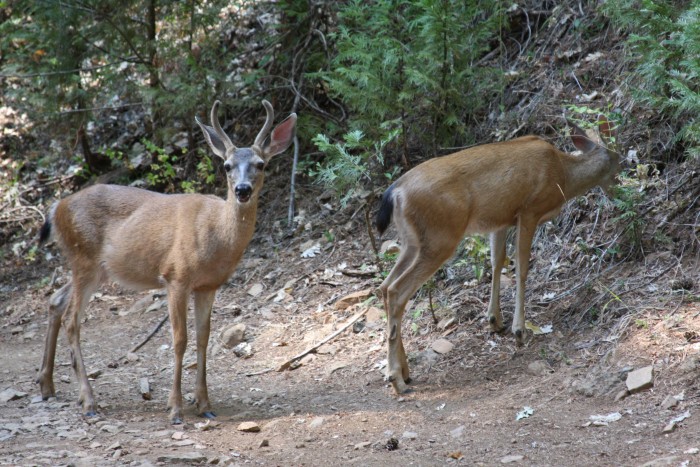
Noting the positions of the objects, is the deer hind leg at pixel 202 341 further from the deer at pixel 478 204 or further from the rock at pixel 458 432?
the rock at pixel 458 432

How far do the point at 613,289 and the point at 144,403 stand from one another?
4417 mm

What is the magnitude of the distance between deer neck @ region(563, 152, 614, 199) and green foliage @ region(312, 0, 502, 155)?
1.60 meters

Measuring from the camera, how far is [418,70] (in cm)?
902

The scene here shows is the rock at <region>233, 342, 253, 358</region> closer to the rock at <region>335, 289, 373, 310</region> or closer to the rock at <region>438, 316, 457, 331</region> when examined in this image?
the rock at <region>335, 289, 373, 310</region>

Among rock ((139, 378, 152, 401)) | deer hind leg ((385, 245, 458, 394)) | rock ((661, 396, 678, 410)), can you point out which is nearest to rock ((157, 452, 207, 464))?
rock ((139, 378, 152, 401))

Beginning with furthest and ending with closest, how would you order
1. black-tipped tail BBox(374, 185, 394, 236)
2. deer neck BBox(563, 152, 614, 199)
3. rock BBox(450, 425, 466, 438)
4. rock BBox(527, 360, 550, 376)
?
deer neck BBox(563, 152, 614, 199) < black-tipped tail BBox(374, 185, 394, 236) < rock BBox(527, 360, 550, 376) < rock BBox(450, 425, 466, 438)

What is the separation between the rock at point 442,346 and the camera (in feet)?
→ 26.3

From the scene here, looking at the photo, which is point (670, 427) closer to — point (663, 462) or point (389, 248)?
point (663, 462)

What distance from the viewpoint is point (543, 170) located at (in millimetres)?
8047

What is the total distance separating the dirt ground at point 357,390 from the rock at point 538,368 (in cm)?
2

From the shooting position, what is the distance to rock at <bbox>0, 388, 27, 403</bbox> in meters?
7.89

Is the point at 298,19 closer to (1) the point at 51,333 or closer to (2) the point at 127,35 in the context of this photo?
(2) the point at 127,35

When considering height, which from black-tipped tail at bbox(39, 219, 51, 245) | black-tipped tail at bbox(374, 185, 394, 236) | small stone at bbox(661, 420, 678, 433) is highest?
black-tipped tail at bbox(374, 185, 394, 236)

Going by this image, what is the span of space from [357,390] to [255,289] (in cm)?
306
